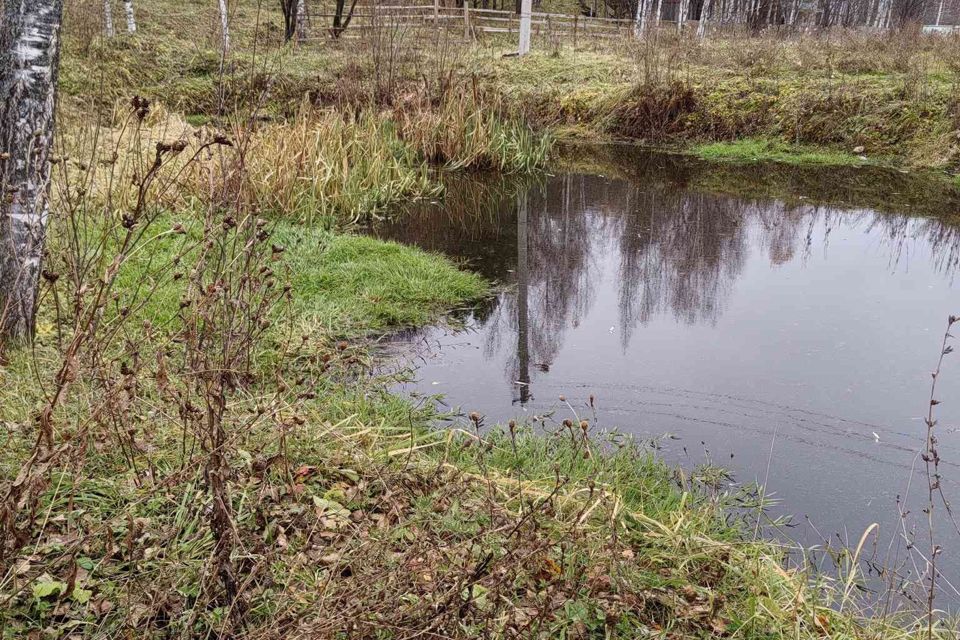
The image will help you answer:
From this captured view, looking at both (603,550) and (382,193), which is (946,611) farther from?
(382,193)

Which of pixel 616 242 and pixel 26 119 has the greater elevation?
pixel 26 119

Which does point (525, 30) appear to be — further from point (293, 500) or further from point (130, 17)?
point (293, 500)

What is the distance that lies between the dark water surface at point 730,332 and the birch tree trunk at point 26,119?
2136mm

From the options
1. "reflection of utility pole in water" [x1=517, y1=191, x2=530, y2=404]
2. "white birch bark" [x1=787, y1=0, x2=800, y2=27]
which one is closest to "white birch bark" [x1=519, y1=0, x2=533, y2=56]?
"reflection of utility pole in water" [x1=517, y1=191, x2=530, y2=404]

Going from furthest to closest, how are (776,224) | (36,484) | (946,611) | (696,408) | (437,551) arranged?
(776,224) < (696,408) < (946,611) < (437,551) < (36,484)

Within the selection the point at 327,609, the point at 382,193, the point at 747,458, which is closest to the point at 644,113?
the point at 382,193

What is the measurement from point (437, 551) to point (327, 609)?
1.43ft

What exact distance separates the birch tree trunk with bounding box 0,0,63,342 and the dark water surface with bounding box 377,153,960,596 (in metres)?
2.14

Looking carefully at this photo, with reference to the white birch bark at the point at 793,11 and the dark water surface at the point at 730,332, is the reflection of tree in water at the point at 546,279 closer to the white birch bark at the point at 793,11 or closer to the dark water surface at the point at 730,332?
the dark water surface at the point at 730,332

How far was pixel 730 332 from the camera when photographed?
17.5 feet

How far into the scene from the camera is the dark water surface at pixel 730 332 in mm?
3787

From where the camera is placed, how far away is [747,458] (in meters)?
3.73

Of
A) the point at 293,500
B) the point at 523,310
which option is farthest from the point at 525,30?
the point at 293,500

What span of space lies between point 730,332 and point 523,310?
4.81ft
